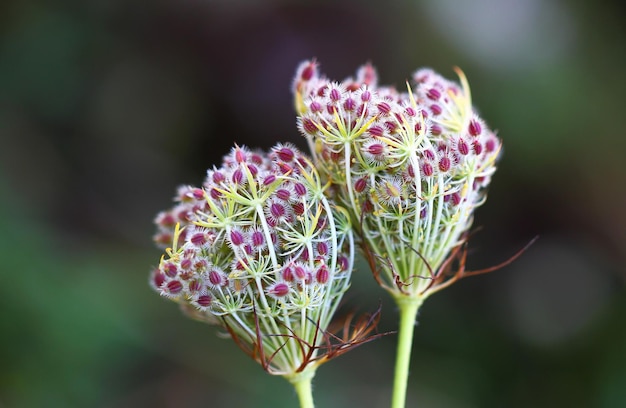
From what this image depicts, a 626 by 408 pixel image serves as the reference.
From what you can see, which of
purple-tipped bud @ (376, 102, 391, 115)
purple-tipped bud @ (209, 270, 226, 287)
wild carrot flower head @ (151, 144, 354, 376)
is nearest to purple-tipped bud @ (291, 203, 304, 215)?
wild carrot flower head @ (151, 144, 354, 376)

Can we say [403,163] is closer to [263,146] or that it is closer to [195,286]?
[195,286]

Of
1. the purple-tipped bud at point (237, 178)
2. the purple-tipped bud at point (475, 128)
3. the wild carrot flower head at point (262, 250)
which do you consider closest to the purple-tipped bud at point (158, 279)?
the wild carrot flower head at point (262, 250)

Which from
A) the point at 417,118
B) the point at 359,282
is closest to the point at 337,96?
the point at 417,118

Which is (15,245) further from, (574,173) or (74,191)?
(574,173)

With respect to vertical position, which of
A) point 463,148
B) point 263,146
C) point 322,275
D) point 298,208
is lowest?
point 322,275

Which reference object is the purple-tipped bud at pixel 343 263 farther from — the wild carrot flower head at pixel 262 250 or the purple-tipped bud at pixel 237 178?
the purple-tipped bud at pixel 237 178

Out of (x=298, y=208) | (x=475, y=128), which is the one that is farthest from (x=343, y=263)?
(x=475, y=128)
